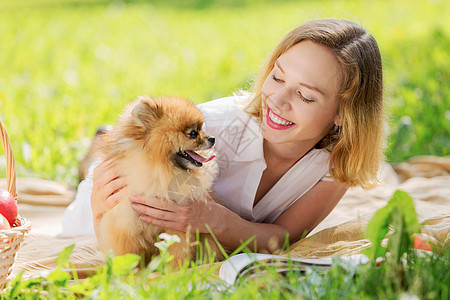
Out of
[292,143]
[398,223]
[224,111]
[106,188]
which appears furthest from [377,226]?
[224,111]

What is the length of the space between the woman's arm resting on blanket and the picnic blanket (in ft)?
0.36

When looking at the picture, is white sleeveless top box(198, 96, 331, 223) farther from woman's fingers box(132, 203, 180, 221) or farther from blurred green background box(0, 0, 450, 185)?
woman's fingers box(132, 203, 180, 221)

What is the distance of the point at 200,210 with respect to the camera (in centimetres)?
284

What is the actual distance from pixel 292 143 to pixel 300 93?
0.45 metres

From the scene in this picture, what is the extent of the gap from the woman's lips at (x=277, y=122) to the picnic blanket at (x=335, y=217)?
2.05ft

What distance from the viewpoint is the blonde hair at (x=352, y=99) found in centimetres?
314

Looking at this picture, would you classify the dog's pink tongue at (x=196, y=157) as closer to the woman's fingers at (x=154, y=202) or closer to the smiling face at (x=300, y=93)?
the woman's fingers at (x=154, y=202)

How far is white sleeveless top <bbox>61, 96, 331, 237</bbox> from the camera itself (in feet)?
11.2

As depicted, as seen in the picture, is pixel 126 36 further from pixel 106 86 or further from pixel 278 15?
pixel 278 15

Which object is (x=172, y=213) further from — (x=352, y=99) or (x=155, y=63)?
(x=155, y=63)

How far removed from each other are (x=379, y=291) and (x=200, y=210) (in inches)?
40.3

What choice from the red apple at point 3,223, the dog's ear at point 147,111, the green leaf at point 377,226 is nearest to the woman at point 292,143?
the dog's ear at point 147,111

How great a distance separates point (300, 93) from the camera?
120 inches

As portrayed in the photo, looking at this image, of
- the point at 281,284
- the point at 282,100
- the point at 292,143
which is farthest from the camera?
the point at 292,143
